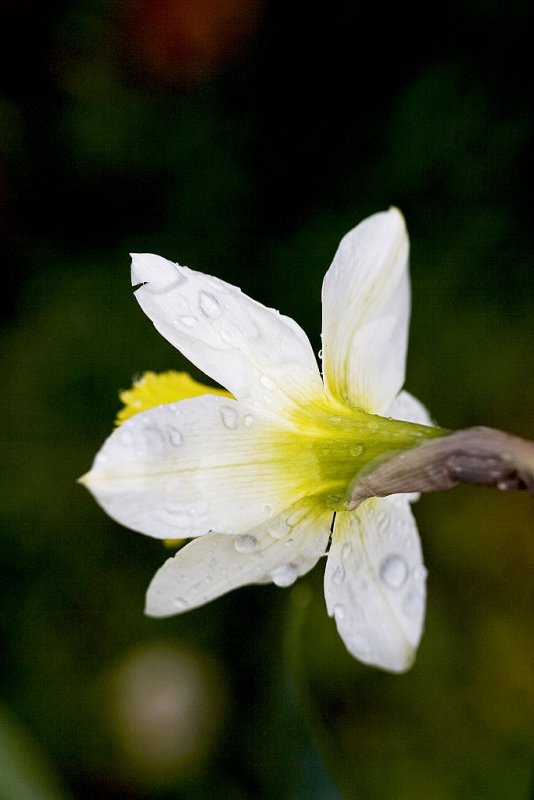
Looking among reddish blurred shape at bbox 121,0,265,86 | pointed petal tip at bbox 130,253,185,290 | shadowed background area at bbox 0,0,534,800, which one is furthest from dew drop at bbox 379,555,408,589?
reddish blurred shape at bbox 121,0,265,86

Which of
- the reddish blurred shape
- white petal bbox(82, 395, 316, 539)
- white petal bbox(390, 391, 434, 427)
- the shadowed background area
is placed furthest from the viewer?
the reddish blurred shape

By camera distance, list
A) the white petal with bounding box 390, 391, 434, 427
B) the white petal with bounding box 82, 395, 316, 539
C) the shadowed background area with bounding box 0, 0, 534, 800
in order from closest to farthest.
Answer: the white petal with bounding box 82, 395, 316, 539 < the white petal with bounding box 390, 391, 434, 427 < the shadowed background area with bounding box 0, 0, 534, 800

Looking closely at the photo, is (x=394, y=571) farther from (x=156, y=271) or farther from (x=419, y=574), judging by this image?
(x=156, y=271)

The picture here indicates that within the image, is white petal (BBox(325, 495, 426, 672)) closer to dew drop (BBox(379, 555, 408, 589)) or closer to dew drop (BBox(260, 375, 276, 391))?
dew drop (BBox(379, 555, 408, 589))

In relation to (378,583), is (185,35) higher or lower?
higher

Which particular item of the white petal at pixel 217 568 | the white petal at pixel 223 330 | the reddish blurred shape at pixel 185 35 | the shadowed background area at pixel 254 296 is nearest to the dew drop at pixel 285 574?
the white petal at pixel 217 568

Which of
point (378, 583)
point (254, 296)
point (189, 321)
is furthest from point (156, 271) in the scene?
point (254, 296)
